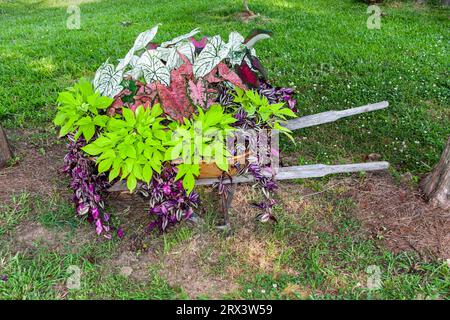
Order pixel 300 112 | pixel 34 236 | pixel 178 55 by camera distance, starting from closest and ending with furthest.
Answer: pixel 178 55, pixel 34 236, pixel 300 112

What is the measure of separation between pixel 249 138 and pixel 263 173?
23 cm

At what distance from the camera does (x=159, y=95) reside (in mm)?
2734

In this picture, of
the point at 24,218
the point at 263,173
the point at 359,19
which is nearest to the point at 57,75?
the point at 24,218

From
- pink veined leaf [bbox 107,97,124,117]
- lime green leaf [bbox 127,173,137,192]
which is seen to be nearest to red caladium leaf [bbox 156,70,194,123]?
pink veined leaf [bbox 107,97,124,117]

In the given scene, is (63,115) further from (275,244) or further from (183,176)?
(275,244)

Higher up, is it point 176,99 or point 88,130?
point 176,99

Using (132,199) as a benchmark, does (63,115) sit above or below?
above

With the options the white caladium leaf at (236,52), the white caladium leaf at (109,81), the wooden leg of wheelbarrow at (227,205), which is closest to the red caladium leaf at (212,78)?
the white caladium leaf at (236,52)

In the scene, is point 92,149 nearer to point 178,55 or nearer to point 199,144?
point 199,144

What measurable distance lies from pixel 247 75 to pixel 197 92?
1.12ft

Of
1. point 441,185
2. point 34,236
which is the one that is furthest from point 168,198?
point 441,185

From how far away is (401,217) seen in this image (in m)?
3.16

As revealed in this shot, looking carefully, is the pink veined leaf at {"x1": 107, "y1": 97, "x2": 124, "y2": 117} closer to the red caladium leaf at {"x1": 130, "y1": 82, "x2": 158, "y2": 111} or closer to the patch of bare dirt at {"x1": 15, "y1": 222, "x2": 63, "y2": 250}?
the red caladium leaf at {"x1": 130, "y1": 82, "x2": 158, "y2": 111}

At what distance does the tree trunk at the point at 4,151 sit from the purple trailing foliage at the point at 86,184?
95 cm
